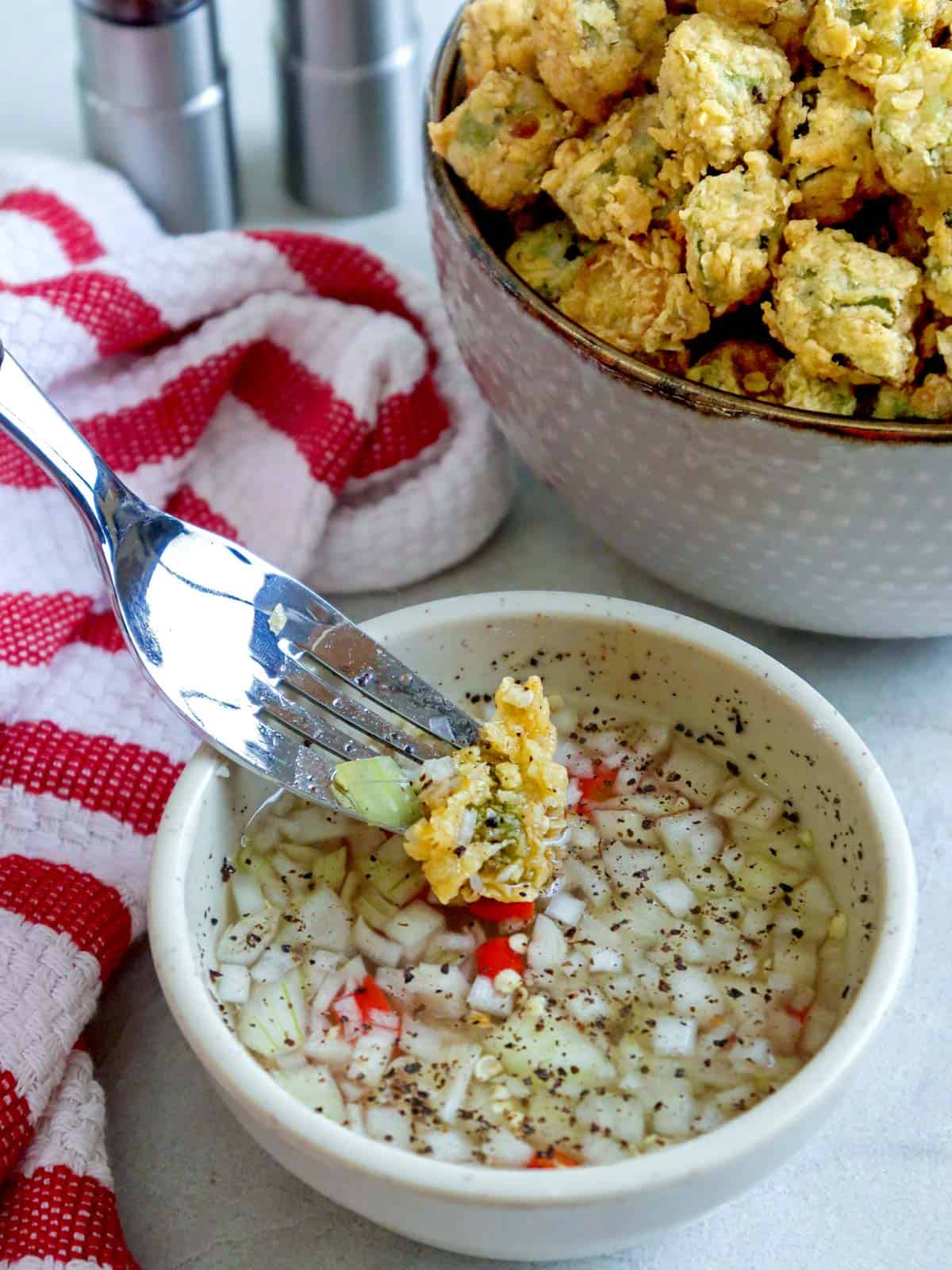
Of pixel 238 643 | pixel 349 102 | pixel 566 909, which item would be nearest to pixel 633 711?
pixel 566 909

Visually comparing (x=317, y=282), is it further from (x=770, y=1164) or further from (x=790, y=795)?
(x=770, y=1164)

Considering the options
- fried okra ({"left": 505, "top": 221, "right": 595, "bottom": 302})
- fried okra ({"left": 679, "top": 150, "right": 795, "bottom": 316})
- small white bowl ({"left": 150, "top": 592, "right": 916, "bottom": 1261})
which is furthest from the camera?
fried okra ({"left": 505, "top": 221, "right": 595, "bottom": 302})

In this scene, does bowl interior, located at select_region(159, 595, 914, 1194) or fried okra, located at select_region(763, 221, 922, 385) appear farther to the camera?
fried okra, located at select_region(763, 221, 922, 385)

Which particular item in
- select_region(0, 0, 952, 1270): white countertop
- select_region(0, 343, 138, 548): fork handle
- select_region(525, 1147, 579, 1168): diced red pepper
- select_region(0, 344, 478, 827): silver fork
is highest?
select_region(0, 343, 138, 548): fork handle

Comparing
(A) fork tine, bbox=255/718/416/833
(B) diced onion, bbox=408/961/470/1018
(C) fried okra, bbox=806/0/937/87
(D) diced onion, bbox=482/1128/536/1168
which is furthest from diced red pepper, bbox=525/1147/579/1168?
(C) fried okra, bbox=806/0/937/87

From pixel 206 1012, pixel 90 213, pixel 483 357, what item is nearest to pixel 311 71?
pixel 90 213

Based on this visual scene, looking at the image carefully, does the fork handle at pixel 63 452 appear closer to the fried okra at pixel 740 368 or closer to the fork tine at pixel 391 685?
the fork tine at pixel 391 685

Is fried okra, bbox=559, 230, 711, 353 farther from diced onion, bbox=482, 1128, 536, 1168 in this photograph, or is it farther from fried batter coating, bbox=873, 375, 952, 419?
diced onion, bbox=482, 1128, 536, 1168

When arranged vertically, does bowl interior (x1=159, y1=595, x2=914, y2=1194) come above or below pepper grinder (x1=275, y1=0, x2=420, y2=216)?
below
